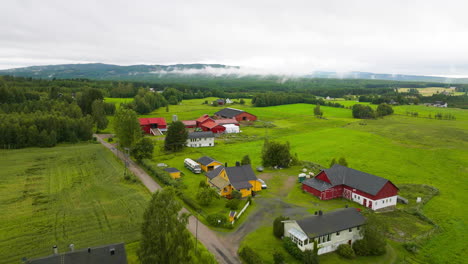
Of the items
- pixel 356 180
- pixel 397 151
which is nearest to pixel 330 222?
pixel 356 180

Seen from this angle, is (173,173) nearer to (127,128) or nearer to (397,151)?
(127,128)

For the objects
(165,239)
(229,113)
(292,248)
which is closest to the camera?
(165,239)

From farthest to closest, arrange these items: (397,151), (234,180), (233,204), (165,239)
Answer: (397,151)
(234,180)
(233,204)
(165,239)

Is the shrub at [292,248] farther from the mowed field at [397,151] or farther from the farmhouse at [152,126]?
the farmhouse at [152,126]

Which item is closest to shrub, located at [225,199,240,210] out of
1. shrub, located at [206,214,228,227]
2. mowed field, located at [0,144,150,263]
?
shrub, located at [206,214,228,227]

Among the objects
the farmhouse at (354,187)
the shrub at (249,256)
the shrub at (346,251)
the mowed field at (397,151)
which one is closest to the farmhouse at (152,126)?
the mowed field at (397,151)
